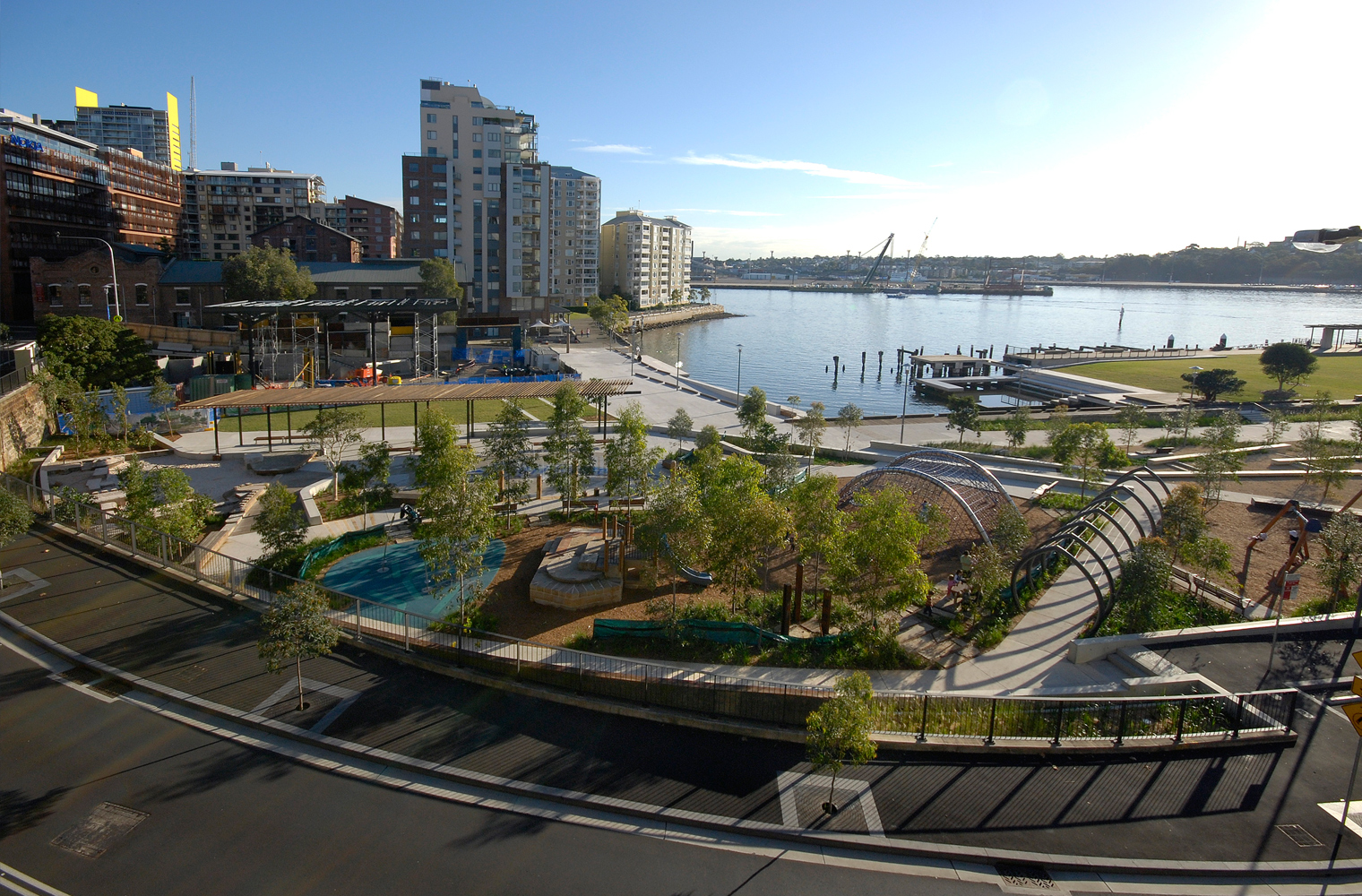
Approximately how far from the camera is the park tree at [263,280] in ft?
174

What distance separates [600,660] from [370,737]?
3421mm

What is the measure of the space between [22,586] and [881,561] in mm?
16410

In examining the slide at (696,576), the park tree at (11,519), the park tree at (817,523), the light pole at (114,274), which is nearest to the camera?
the park tree at (817,523)

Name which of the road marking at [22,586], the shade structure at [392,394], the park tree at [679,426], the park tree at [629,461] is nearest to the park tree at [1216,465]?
the park tree at [629,461]

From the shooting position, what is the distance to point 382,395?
89.8 feet

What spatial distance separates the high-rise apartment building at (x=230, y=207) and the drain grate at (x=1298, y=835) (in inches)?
4217

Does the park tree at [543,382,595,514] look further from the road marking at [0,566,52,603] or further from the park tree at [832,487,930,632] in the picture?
the road marking at [0,566,52,603]

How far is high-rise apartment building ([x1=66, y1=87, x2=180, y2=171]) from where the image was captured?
413ft

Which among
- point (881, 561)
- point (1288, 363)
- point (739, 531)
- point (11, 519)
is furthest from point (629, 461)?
point (1288, 363)

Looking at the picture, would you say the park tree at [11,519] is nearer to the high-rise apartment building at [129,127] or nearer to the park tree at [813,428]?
the park tree at [813,428]

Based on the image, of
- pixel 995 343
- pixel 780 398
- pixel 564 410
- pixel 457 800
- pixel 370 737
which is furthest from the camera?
pixel 995 343

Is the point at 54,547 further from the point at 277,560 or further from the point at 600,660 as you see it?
the point at 600,660

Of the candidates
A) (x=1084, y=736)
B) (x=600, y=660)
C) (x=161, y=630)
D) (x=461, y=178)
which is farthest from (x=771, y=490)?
(x=461, y=178)

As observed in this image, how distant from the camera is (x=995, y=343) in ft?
359
